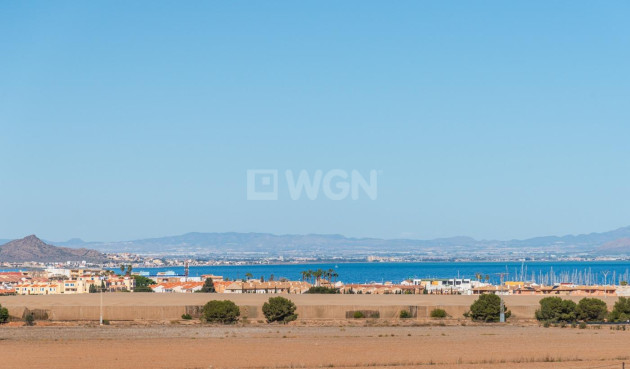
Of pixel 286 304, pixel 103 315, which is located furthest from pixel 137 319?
pixel 286 304

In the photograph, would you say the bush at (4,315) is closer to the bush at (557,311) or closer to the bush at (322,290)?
the bush at (557,311)

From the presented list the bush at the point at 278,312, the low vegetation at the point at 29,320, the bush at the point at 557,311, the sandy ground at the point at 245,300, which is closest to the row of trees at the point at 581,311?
the bush at the point at 557,311

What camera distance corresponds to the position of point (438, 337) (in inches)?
1657

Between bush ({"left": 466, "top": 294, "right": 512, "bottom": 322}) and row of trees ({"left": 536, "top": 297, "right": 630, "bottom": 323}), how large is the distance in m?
2.39

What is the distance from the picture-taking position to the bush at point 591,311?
5441cm

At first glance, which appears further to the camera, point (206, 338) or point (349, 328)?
point (349, 328)

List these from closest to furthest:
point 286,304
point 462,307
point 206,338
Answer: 1. point 206,338
2. point 286,304
3. point 462,307

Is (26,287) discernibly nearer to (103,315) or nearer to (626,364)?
(103,315)

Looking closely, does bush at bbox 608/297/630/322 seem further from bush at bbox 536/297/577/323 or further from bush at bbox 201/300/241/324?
bush at bbox 201/300/241/324

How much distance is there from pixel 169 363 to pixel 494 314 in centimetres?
2820

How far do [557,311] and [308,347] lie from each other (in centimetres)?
2152

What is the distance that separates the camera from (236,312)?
5259 centimetres

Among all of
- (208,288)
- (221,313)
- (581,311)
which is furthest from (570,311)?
(208,288)

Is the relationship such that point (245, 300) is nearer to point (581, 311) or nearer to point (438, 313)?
point (438, 313)
